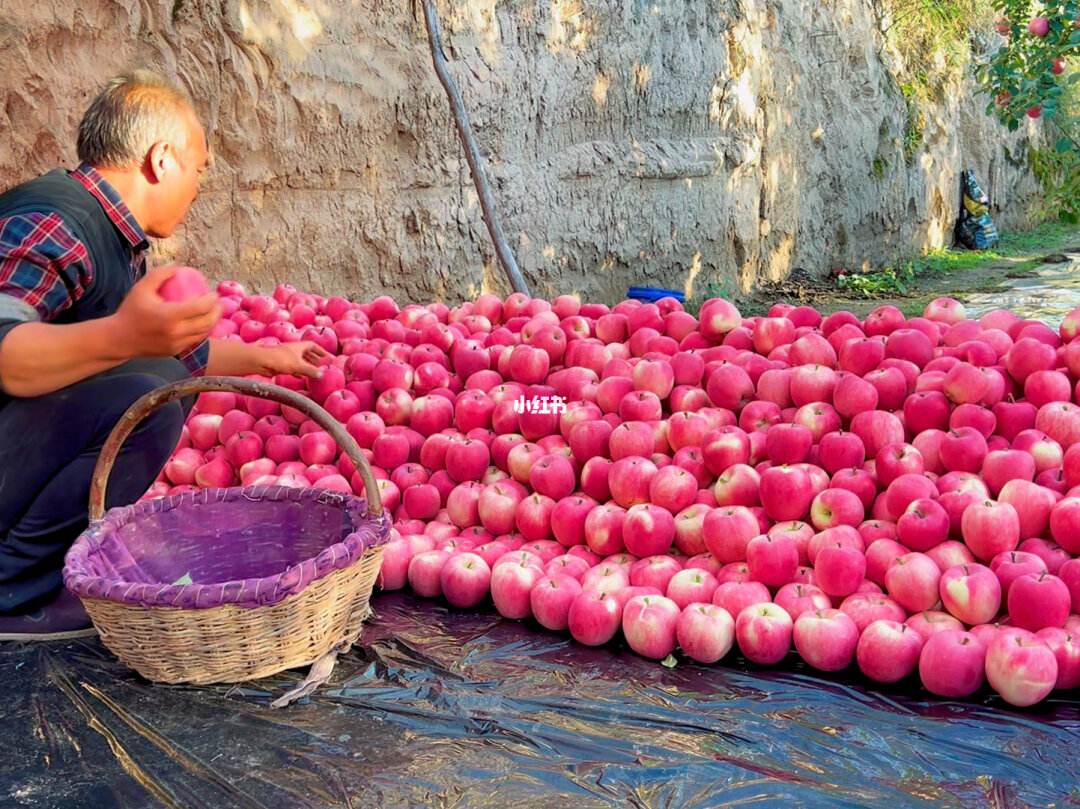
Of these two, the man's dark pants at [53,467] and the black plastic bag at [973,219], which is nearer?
the man's dark pants at [53,467]

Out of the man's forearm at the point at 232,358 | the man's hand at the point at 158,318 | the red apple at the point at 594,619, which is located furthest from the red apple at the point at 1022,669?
the man's forearm at the point at 232,358

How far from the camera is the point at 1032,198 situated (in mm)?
15484

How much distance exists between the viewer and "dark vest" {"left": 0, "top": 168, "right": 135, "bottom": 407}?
2.16m

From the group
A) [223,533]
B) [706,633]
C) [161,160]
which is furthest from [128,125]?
[706,633]

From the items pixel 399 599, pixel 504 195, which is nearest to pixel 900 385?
pixel 399 599

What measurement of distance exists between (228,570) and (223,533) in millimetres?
86

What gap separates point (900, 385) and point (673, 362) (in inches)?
23.9

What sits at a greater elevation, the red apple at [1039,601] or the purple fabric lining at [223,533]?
the purple fabric lining at [223,533]

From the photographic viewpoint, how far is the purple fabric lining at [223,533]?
214cm

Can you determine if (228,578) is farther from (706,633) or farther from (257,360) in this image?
(706,633)

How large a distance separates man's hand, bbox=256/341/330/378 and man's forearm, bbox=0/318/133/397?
0.81 meters

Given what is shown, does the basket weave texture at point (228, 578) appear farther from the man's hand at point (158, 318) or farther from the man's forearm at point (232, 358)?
the man's forearm at point (232, 358)

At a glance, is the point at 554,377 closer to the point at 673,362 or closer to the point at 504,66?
the point at 673,362

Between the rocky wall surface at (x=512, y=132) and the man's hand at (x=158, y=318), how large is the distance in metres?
2.32
